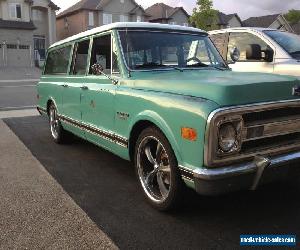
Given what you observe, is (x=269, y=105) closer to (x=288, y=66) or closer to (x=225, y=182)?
(x=225, y=182)

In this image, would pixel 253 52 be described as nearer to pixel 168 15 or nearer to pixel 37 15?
pixel 37 15

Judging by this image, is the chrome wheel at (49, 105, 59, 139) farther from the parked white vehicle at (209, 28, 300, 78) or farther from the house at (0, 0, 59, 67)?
the house at (0, 0, 59, 67)

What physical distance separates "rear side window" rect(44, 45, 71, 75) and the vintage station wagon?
0.49m

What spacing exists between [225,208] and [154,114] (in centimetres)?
124

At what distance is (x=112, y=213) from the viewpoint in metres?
3.88

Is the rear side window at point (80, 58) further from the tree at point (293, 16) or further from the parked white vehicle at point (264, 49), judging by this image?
the tree at point (293, 16)

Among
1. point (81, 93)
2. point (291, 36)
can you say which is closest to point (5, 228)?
point (81, 93)

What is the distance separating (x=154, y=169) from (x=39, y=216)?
1.25 metres

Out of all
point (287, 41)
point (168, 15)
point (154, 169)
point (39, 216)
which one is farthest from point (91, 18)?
point (39, 216)

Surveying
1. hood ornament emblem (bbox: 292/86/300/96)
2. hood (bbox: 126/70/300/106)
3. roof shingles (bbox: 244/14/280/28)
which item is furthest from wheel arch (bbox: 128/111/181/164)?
roof shingles (bbox: 244/14/280/28)

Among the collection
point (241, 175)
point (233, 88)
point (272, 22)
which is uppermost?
point (272, 22)

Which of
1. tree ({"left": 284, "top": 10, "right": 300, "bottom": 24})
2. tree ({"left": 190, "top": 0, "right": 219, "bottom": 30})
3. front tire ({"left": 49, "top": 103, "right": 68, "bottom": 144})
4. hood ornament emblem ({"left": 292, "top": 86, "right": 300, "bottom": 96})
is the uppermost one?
tree ({"left": 284, "top": 10, "right": 300, "bottom": 24})

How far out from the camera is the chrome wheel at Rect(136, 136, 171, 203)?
12.6 feet

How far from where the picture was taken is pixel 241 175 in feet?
10.4
